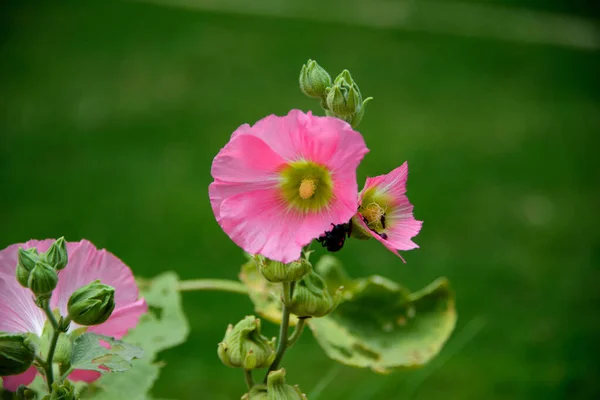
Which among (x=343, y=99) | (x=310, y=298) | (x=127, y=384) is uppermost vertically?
(x=343, y=99)

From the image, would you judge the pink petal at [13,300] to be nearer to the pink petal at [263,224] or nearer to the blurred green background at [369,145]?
the pink petal at [263,224]

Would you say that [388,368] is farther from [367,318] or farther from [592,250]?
[592,250]

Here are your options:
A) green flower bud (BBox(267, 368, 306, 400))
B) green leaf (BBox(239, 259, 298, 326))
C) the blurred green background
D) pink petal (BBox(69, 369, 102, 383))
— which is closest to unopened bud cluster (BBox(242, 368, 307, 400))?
green flower bud (BBox(267, 368, 306, 400))

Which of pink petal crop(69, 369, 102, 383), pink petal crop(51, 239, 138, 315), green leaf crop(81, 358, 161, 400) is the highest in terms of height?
pink petal crop(51, 239, 138, 315)

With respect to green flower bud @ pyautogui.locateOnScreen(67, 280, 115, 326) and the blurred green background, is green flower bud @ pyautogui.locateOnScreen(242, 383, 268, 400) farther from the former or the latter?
the blurred green background

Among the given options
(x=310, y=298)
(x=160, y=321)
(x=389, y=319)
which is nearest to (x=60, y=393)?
(x=310, y=298)

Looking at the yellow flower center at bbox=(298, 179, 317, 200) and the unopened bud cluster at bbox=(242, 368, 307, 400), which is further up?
the yellow flower center at bbox=(298, 179, 317, 200)

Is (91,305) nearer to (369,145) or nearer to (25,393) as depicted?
(25,393)
